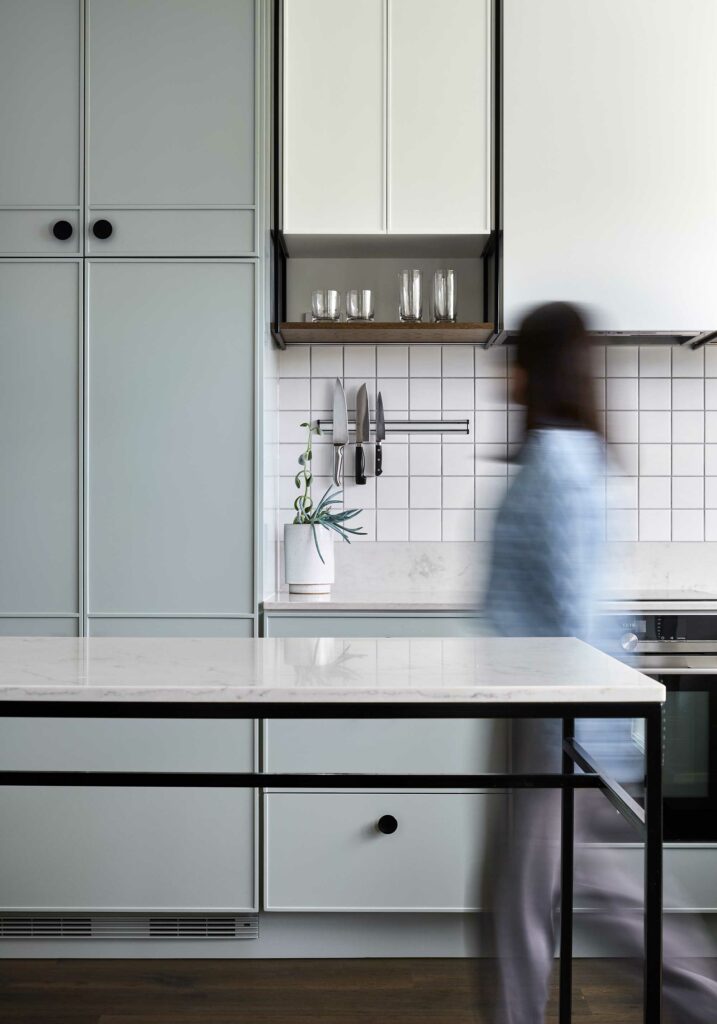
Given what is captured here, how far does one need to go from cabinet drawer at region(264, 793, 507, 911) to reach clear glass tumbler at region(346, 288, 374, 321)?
1436 mm

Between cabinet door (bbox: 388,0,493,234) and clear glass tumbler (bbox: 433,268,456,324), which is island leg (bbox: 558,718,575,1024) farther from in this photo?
cabinet door (bbox: 388,0,493,234)

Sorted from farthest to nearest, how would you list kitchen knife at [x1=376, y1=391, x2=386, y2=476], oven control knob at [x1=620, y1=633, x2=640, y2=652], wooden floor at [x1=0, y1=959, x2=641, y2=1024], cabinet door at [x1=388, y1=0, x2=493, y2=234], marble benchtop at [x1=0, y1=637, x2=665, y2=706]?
kitchen knife at [x1=376, y1=391, x2=386, y2=476] < cabinet door at [x1=388, y1=0, x2=493, y2=234] < oven control knob at [x1=620, y1=633, x2=640, y2=652] < wooden floor at [x1=0, y1=959, x2=641, y2=1024] < marble benchtop at [x1=0, y1=637, x2=665, y2=706]

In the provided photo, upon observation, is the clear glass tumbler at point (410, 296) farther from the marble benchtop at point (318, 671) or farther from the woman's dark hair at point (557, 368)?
the marble benchtop at point (318, 671)

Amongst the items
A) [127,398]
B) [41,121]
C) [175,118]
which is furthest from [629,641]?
[41,121]

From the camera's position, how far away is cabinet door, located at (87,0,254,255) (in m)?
2.31

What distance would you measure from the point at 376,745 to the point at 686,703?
2.83 feet

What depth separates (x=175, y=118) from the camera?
2320 mm

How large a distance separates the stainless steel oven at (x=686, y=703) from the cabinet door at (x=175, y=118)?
5.13 ft

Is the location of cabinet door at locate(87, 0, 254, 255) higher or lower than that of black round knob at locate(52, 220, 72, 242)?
higher

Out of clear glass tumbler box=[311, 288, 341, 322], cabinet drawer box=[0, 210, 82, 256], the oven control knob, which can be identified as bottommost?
the oven control knob

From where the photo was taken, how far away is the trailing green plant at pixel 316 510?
2.59m

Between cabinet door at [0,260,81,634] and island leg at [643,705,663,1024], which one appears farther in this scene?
cabinet door at [0,260,81,634]

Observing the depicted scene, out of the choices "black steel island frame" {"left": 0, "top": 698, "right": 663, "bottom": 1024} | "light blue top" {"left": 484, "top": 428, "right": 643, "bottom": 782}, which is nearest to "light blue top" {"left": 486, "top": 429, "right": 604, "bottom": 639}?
"light blue top" {"left": 484, "top": 428, "right": 643, "bottom": 782}

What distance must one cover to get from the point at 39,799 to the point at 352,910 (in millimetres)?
907
